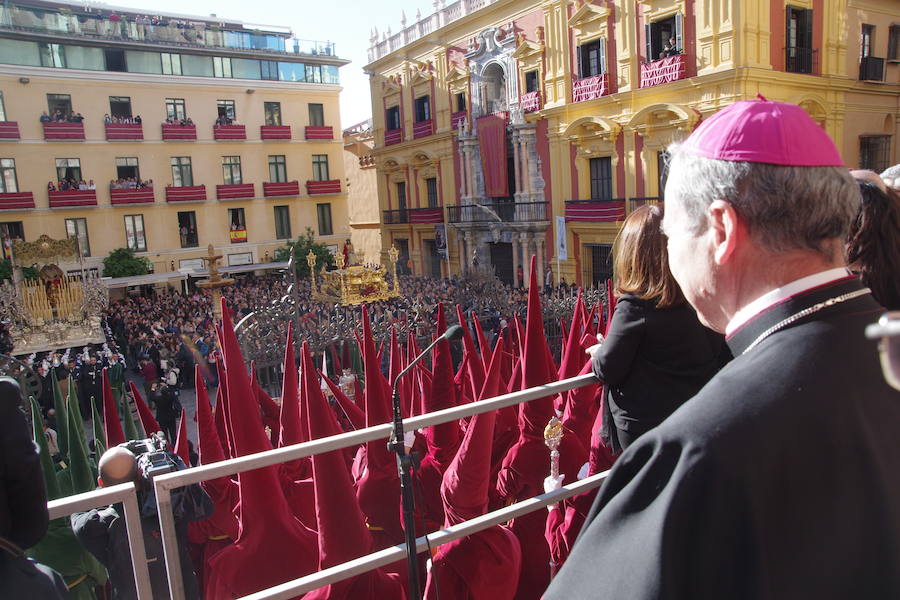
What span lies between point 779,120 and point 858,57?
815 inches

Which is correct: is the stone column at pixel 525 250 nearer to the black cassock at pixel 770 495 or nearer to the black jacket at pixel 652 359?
the black jacket at pixel 652 359

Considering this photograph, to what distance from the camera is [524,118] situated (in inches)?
Answer: 860

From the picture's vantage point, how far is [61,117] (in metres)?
27.3

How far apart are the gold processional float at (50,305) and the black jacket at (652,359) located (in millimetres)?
17471

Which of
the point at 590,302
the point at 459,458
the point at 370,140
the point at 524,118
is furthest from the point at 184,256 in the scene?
the point at 459,458

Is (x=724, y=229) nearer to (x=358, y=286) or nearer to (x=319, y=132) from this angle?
(x=358, y=286)

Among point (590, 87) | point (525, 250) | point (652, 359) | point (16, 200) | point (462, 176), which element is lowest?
point (525, 250)

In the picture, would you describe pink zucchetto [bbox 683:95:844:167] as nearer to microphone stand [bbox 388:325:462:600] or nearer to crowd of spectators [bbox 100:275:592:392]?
microphone stand [bbox 388:325:462:600]

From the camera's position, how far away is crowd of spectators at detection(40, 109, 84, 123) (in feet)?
88.1

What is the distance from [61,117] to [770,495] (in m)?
32.2

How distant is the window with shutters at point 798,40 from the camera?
16781 millimetres

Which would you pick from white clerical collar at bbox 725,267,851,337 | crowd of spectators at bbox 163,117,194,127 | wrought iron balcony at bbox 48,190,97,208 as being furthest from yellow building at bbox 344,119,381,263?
white clerical collar at bbox 725,267,851,337

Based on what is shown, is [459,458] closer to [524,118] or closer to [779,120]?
[779,120]

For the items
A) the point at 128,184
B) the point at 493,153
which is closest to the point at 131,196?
the point at 128,184
